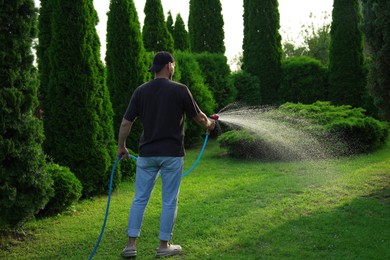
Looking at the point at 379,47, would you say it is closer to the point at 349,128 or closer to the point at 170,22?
the point at 349,128

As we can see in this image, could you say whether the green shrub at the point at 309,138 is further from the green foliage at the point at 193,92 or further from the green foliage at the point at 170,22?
the green foliage at the point at 170,22

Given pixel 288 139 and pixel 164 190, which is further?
pixel 288 139

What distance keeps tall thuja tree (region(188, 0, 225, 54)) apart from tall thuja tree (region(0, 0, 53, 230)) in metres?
15.7

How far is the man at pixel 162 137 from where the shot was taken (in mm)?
4574

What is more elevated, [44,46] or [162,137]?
[44,46]

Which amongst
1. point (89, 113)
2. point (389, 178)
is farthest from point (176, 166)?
point (389, 178)

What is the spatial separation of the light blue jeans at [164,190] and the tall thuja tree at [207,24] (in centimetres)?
1659

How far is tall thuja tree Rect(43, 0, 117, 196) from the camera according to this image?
7.50 meters

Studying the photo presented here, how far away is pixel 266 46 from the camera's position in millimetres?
17781

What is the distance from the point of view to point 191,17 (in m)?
20.9

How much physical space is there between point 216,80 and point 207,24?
180 inches

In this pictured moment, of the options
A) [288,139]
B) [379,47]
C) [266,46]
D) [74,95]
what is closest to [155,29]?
[266,46]

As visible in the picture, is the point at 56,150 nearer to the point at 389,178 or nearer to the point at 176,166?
the point at 176,166

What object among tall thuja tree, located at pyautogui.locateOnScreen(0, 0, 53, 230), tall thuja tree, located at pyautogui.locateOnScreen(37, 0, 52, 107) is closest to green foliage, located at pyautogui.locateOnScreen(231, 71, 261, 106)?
tall thuja tree, located at pyautogui.locateOnScreen(37, 0, 52, 107)
